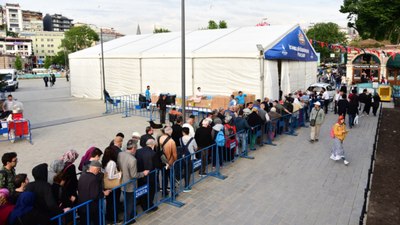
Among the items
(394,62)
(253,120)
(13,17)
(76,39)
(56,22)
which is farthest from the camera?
(56,22)

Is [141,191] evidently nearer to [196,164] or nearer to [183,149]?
[183,149]

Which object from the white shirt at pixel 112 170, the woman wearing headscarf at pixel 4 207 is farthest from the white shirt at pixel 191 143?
the woman wearing headscarf at pixel 4 207

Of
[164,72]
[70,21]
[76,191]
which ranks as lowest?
[76,191]

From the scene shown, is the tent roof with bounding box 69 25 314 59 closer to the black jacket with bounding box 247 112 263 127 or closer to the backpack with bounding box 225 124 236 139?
the black jacket with bounding box 247 112 263 127

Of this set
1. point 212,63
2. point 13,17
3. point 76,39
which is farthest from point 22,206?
point 13,17

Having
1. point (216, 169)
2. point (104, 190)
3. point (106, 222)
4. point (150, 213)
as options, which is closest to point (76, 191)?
point (104, 190)

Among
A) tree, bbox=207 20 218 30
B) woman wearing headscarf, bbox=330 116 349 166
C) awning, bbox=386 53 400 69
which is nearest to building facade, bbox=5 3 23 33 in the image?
tree, bbox=207 20 218 30

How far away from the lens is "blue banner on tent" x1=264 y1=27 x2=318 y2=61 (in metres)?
17.5

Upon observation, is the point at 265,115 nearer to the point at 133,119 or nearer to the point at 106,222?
the point at 106,222

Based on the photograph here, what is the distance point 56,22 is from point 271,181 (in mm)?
191650

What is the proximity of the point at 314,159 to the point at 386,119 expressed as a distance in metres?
9.92

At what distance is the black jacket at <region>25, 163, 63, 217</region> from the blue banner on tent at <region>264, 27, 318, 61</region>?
535 inches

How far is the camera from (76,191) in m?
6.06

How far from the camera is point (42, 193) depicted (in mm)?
4961
